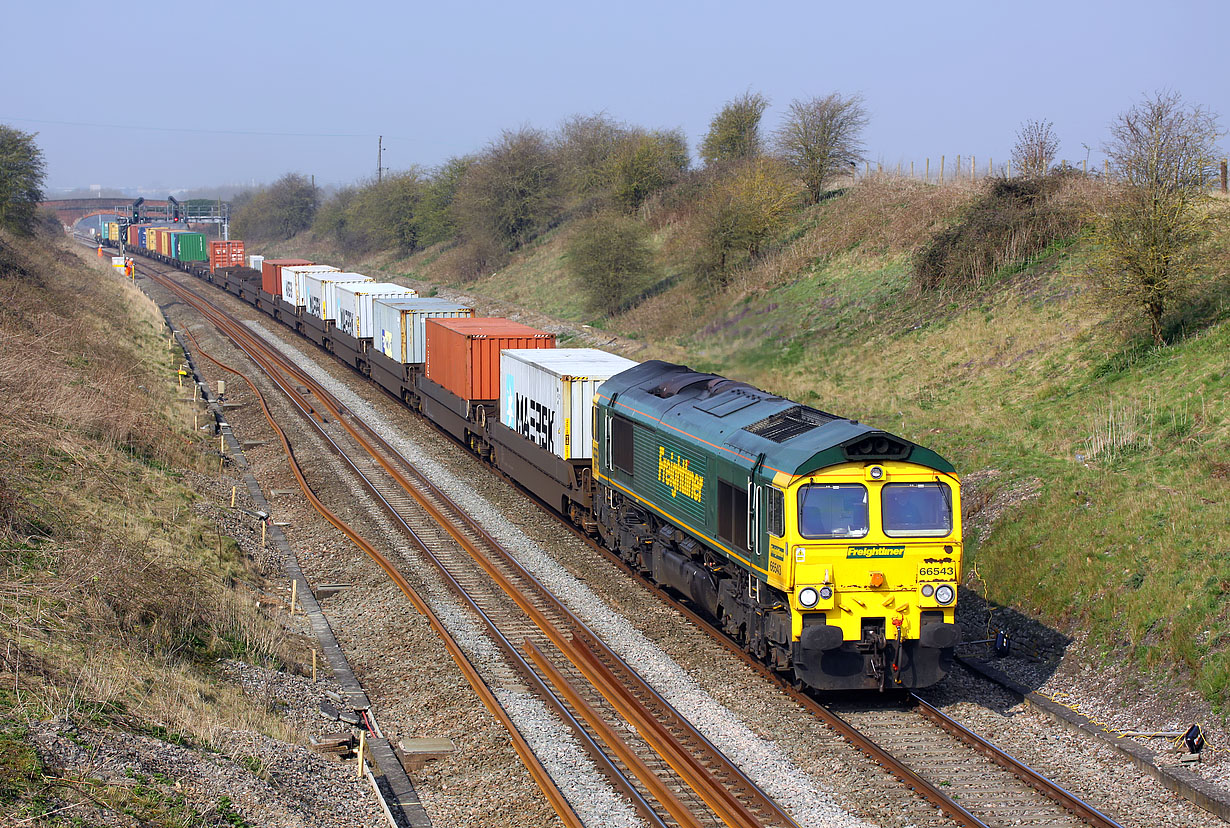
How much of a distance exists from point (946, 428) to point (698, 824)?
15878mm

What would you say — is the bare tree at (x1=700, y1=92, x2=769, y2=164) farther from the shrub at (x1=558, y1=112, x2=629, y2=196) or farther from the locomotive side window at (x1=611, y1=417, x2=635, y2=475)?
the locomotive side window at (x1=611, y1=417, x2=635, y2=475)

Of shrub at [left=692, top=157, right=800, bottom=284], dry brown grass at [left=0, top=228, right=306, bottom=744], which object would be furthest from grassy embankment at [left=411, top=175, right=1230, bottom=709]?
dry brown grass at [left=0, top=228, right=306, bottom=744]

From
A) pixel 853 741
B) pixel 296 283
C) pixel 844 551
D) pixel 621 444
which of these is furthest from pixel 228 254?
pixel 853 741

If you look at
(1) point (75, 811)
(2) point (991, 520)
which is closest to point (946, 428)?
(2) point (991, 520)

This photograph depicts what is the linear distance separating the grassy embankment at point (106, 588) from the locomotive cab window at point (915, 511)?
310 inches

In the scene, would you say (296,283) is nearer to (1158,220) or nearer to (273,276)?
(273,276)

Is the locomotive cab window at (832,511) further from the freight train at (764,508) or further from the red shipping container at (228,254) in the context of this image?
the red shipping container at (228,254)

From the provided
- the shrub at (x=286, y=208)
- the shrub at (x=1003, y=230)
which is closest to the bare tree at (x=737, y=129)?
the shrub at (x=1003, y=230)

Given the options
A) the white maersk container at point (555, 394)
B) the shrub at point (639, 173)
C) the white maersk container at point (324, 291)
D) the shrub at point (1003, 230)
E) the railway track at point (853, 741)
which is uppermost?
the shrub at point (639, 173)

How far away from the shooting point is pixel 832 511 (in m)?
13.5

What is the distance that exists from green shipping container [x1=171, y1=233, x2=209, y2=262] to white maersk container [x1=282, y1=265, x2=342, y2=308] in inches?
1474

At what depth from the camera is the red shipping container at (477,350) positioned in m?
28.2

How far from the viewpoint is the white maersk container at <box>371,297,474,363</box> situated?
34812 mm

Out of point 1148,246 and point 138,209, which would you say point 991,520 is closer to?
point 1148,246
